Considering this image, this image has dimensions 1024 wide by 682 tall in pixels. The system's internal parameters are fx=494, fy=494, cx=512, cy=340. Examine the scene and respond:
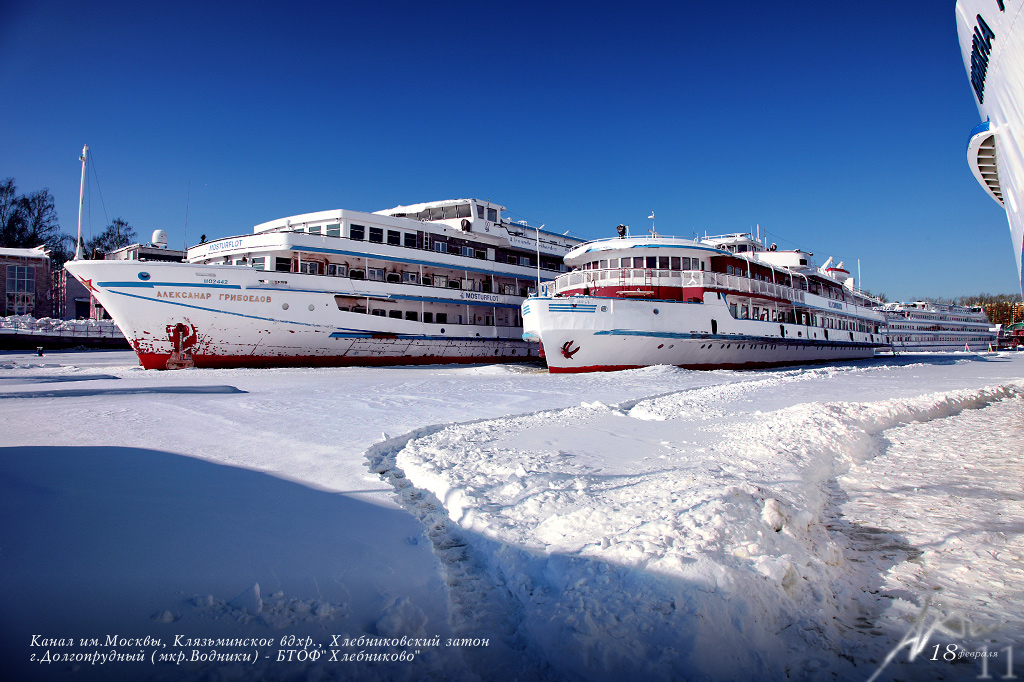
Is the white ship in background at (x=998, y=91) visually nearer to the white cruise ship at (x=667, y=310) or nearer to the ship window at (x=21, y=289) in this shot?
the white cruise ship at (x=667, y=310)

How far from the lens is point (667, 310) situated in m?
19.8

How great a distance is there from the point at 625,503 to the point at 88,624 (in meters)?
3.21

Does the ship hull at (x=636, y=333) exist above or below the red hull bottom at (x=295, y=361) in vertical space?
above

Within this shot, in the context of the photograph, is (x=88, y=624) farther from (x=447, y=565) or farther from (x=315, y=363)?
(x=315, y=363)

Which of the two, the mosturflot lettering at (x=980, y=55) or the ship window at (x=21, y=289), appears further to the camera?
the ship window at (x=21, y=289)

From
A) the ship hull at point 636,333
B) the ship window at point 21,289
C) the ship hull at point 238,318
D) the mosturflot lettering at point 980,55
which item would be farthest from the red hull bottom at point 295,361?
the ship window at point 21,289

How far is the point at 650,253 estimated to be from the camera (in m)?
21.7

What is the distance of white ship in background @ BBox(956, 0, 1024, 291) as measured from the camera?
682 centimetres

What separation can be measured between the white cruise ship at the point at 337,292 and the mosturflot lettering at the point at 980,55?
1486cm

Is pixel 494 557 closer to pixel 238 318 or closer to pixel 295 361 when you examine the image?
pixel 238 318

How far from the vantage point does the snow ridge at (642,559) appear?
2.37m

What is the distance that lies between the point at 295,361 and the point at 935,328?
3623 inches

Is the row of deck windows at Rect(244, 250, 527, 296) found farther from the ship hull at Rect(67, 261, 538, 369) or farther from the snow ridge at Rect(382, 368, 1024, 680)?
the snow ridge at Rect(382, 368, 1024, 680)

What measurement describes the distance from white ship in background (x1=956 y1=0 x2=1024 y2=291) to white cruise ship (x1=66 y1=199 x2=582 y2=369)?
14.8 m
